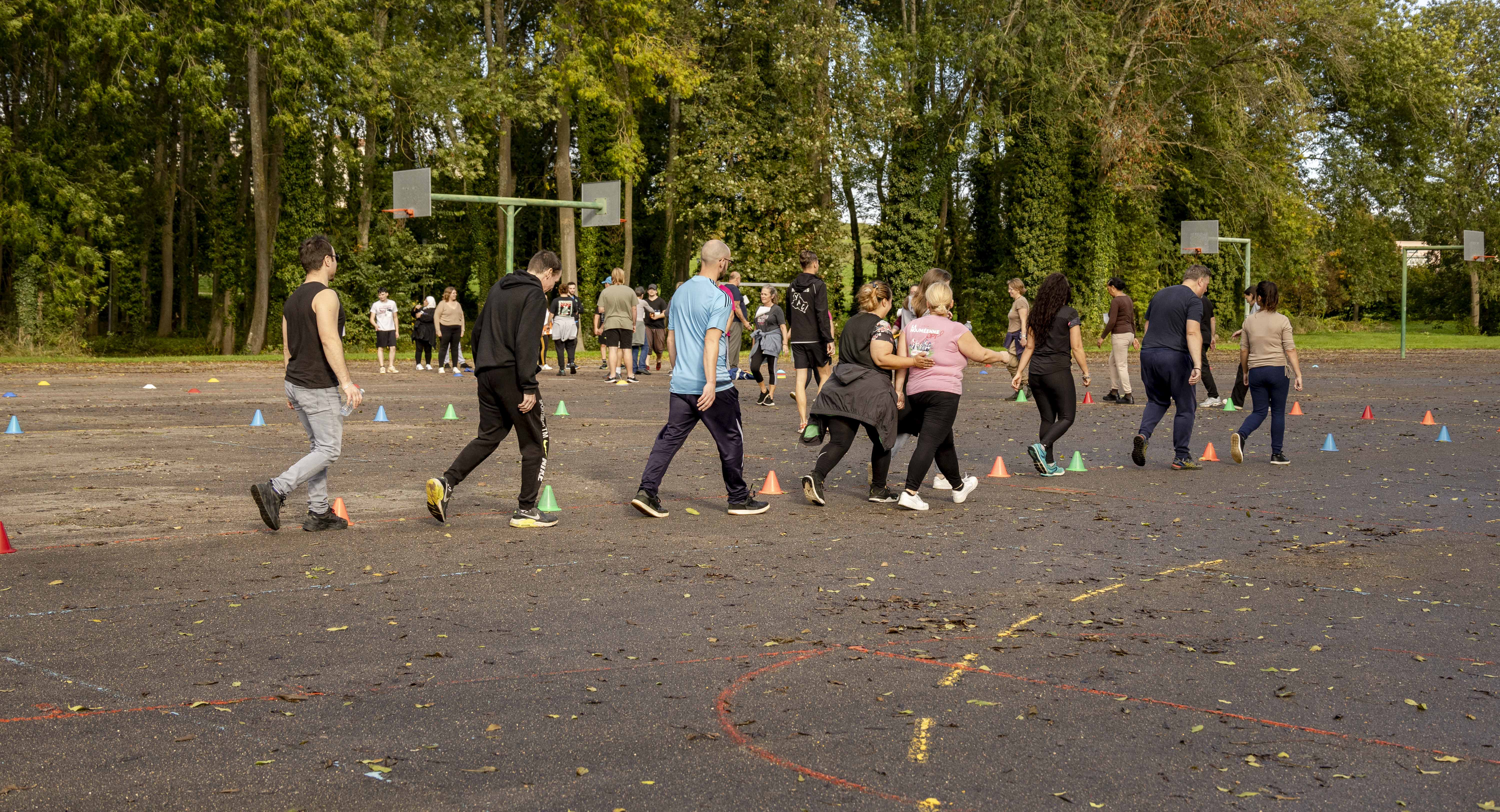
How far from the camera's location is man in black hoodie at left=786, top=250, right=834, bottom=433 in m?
14.4

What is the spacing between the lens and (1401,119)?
175 ft

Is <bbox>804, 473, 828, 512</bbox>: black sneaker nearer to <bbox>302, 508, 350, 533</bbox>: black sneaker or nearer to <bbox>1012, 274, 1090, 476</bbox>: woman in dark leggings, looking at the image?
<bbox>1012, 274, 1090, 476</bbox>: woman in dark leggings

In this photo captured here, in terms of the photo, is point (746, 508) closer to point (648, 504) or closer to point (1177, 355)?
point (648, 504)

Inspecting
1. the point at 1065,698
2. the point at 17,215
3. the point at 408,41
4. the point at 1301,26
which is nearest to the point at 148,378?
the point at 17,215

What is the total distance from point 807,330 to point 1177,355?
475 centimetres

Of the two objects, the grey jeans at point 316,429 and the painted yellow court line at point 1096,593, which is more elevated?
the grey jeans at point 316,429

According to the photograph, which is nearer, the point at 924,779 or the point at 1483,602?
the point at 924,779

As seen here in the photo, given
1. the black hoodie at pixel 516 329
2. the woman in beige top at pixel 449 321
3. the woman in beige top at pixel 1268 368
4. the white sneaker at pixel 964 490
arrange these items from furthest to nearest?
the woman in beige top at pixel 449 321, the woman in beige top at pixel 1268 368, the white sneaker at pixel 964 490, the black hoodie at pixel 516 329

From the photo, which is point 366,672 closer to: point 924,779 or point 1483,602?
point 924,779

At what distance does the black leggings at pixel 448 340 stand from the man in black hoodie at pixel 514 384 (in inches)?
660

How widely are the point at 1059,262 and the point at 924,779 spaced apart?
39333 millimetres

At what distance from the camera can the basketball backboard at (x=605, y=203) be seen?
28516 millimetres

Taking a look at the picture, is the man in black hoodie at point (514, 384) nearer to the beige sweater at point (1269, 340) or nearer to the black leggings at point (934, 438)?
the black leggings at point (934, 438)

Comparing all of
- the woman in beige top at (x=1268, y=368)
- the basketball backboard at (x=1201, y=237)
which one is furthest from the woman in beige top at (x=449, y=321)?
the basketball backboard at (x=1201, y=237)
